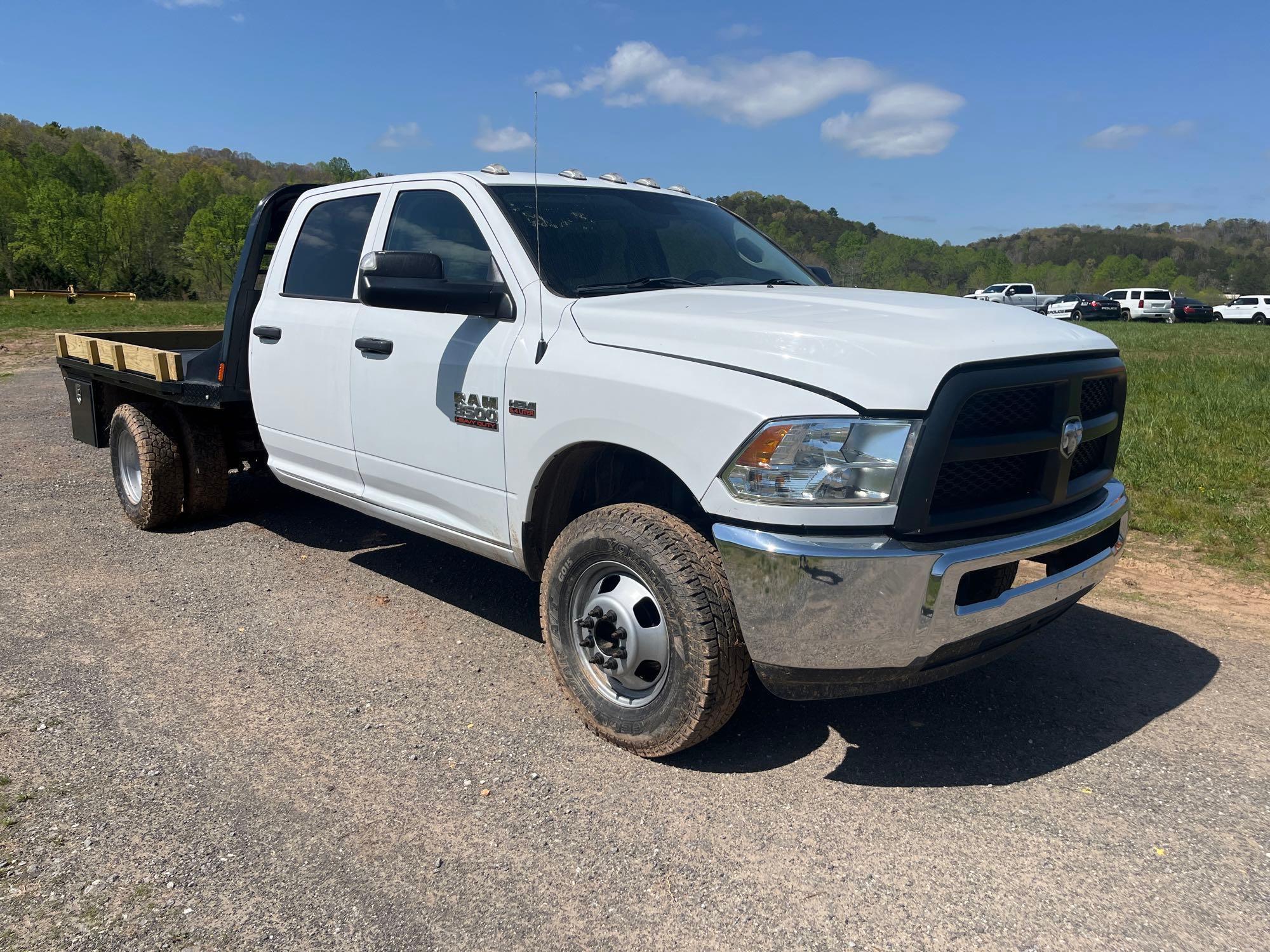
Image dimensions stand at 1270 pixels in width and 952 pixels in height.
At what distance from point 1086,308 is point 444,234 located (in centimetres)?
5599

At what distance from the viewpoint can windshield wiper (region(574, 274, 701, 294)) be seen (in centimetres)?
379

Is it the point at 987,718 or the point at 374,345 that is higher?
the point at 374,345

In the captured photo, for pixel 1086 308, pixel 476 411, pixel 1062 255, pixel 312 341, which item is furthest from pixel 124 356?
pixel 1062 255

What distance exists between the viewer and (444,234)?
4191 millimetres

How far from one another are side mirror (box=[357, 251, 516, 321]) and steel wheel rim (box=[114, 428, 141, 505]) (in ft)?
12.0

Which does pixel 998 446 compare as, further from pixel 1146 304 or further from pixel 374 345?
pixel 1146 304

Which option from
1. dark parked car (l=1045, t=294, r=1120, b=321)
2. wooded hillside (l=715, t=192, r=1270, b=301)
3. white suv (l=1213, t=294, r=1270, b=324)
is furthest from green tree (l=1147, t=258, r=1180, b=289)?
dark parked car (l=1045, t=294, r=1120, b=321)

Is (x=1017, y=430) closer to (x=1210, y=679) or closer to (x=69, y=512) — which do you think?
(x=1210, y=679)

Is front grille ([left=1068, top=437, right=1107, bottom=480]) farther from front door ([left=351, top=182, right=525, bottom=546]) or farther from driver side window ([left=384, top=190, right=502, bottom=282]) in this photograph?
driver side window ([left=384, top=190, right=502, bottom=282])

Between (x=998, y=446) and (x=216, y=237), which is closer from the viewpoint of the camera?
(x=998, y=446)

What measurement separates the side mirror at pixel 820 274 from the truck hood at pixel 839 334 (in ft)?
3.78

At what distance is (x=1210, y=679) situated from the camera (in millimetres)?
4082

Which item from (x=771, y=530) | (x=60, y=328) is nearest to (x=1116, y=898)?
(x=771, y=530)

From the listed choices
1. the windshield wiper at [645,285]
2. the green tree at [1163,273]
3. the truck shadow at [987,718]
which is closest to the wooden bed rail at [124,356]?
the windshield wiper at [645,285]
